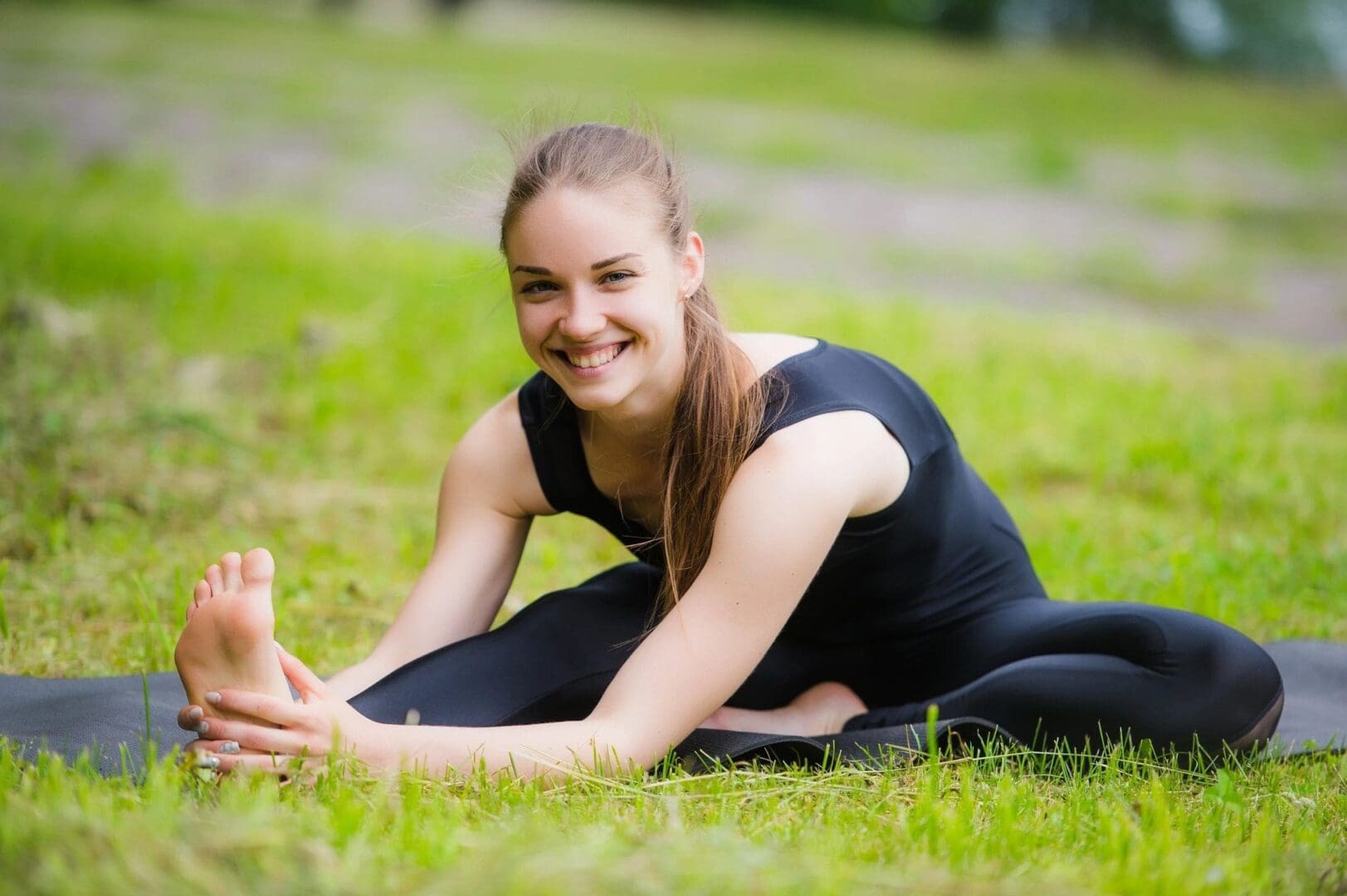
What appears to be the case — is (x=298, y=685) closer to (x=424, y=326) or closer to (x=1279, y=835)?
(x=1279, y=835)

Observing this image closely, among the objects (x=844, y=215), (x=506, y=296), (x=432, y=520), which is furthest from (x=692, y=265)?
(x=844, y=215)

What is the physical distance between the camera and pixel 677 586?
2342 millimetres

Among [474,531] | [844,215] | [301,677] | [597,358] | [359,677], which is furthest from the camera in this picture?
[844,215]

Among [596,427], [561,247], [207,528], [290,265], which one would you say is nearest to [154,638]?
[207,528]

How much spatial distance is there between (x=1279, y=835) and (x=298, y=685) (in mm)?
1567

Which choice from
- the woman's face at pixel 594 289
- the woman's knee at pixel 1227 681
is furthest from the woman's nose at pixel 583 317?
the woman's knee at pixel 1227 681

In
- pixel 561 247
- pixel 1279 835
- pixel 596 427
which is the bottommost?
pixel 1279 835

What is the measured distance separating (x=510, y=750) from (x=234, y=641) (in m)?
0.47

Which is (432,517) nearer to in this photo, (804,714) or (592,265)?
(804,714)

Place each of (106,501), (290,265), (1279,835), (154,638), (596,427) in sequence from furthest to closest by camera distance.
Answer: (290,265), (106,501), (154,638), (596,427), (1279,835)

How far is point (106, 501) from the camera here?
3818 millimetres

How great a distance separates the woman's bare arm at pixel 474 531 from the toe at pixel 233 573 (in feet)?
1.56

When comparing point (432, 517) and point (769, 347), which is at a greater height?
point (769, 347)

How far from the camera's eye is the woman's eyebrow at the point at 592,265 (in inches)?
86.7
